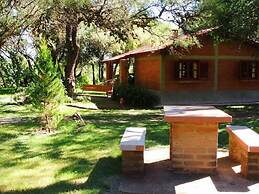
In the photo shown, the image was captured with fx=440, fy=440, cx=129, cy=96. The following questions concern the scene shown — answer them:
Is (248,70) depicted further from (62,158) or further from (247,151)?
(247,151)

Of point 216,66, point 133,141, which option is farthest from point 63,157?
point 216,66

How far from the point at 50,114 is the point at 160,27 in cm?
777

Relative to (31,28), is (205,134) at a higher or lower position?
lower

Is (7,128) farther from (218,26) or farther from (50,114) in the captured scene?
(218,26)

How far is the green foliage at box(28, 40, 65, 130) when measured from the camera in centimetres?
959

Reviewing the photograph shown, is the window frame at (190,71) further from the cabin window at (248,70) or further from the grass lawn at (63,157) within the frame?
the grass lawn at (63,157)

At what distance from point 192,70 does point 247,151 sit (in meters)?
16.8

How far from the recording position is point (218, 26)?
18.0 meters

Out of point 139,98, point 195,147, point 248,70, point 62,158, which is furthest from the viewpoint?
point 248,70

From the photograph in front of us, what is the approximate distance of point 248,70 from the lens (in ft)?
77.6

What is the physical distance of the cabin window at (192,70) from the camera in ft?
73.0

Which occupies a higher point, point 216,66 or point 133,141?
point 216,66

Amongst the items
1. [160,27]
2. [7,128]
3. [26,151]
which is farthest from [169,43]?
[26,151]

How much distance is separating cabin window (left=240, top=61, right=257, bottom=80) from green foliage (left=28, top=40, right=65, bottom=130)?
15327 millimetres
